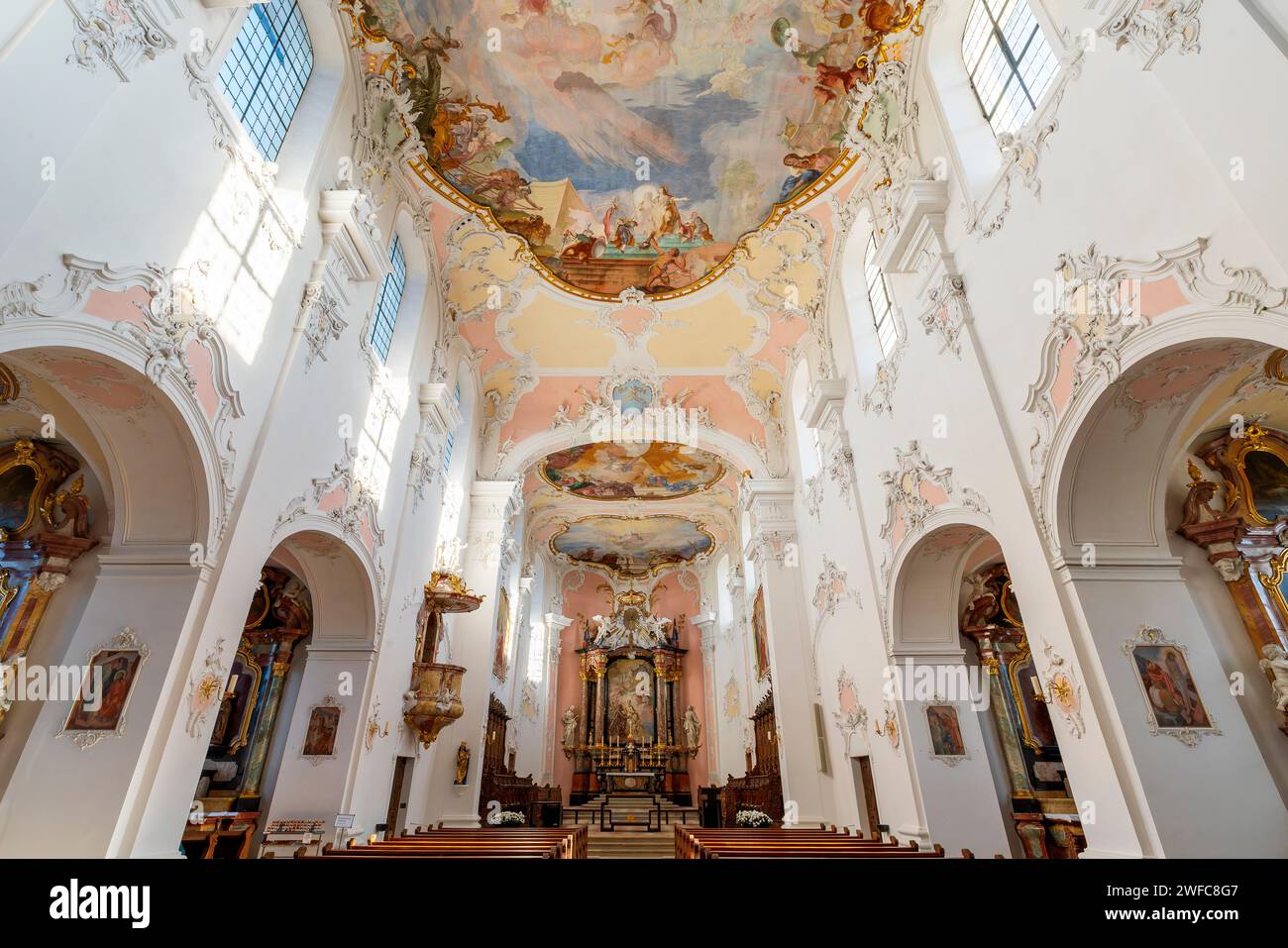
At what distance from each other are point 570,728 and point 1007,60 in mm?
21879

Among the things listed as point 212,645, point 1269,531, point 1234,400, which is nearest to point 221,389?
point 212,645

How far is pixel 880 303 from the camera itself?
10328mm

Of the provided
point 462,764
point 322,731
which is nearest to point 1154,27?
point 322,731

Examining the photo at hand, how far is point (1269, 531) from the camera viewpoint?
5973mm

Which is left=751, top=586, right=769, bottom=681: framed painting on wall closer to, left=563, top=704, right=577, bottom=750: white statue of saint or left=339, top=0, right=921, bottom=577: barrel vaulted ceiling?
left=339, top=0, right=921, bottom=577: barrel vaulted ceiling

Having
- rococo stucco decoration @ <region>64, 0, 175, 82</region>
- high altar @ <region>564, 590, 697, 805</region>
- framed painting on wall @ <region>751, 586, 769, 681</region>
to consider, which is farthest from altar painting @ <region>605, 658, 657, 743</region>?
rococo stucco decoration @ <region>64, 0, 175, 82</region>

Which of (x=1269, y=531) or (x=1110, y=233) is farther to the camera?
(x=1269, y=531)

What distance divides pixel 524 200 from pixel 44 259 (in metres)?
8.59

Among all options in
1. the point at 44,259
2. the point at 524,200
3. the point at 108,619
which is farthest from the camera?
the point at 524,200

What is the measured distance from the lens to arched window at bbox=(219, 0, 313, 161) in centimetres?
676

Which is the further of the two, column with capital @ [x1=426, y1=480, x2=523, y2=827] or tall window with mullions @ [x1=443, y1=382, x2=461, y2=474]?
tall window with mullions @ [x1=443, y1=382, x2=461, y2=474]

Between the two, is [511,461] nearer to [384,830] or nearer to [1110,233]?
[384,830]

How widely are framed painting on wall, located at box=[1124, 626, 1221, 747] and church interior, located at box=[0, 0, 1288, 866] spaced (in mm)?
22

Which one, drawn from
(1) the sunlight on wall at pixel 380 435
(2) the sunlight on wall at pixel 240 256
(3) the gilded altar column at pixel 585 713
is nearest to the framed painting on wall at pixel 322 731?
A: (1) the sunlight on wall at pixel 380 435
